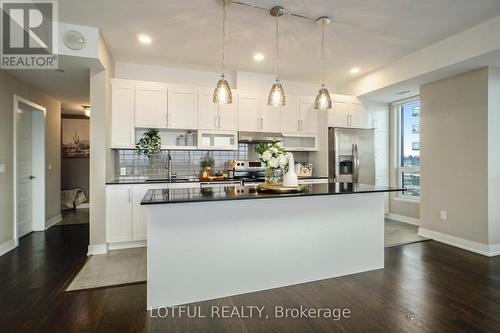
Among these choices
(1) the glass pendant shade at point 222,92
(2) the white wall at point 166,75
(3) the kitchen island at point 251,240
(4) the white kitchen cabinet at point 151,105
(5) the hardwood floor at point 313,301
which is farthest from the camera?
(2) the white wall at point 166,75

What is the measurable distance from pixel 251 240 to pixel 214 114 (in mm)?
2583

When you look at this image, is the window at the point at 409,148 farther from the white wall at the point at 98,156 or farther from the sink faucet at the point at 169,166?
the white wall at the point at 98,156

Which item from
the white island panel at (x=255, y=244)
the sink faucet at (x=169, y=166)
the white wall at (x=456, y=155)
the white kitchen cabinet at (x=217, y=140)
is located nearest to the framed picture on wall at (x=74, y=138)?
the sink faucet at (x=169, y=166)

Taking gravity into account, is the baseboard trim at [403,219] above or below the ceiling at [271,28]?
below

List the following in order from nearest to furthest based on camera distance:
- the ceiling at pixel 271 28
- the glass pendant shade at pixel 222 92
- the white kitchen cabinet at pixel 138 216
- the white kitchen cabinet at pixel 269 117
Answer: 1. the glass pendant shade at pixel 222 92
2. the ceiling at pixel 271 28
3. the white kitchen cabinet at pixel 138 216
4. the white kitchen cabinet at pixel 269 117

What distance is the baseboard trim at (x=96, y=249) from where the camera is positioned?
136 inches

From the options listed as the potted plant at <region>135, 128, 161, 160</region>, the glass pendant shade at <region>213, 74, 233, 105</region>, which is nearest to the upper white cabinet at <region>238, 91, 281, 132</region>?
the potted plant at <region>135, 128, 161, 160</region>

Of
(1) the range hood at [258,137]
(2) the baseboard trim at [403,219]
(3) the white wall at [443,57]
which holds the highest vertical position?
(3) the white wall at [443,57]

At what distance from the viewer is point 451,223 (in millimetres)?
3865

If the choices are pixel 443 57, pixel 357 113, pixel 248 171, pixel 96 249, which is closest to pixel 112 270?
pixel 96 249

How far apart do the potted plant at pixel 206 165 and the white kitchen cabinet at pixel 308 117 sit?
182cm

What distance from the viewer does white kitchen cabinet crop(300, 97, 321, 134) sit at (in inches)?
195

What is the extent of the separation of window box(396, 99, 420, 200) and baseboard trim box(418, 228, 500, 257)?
43.2 inches

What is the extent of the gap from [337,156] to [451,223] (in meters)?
1.98
